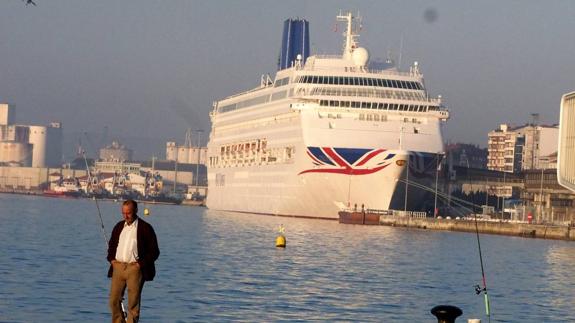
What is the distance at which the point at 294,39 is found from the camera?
432 feet

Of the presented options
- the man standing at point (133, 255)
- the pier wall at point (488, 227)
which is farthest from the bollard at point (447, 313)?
the pier wall at point (488, 227)

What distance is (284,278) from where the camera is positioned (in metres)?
34.2

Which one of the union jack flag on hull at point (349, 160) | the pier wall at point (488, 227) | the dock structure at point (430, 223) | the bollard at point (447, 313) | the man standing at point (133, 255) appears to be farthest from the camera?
the union jack flag on hull at point (349, 160)

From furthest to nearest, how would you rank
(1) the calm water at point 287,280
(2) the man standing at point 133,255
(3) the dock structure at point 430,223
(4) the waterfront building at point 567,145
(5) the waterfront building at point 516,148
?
(5) the waterfront building at point 516,148, (3) the dock structure at point 430,223, (1) the calm water at point 287,280, (4) the waterfront building at point 567,145, (2) the man standing at point 133,255

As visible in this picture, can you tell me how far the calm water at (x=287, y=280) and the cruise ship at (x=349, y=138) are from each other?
81.0 feet

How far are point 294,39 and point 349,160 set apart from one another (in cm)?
4931

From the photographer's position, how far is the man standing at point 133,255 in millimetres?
16375

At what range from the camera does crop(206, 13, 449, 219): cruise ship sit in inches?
3322

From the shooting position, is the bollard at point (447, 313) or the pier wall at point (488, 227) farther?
the pier wall at point (488, 227)

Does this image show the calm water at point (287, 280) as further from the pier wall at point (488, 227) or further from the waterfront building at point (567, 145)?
the pier wall at point (488, 227)

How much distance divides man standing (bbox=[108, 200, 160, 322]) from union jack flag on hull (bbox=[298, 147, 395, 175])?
6700 centimetres

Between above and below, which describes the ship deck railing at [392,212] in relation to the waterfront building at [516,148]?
below

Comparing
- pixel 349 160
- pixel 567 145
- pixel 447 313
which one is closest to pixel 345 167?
pixel 349 160

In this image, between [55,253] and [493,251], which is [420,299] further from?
[493,251]
